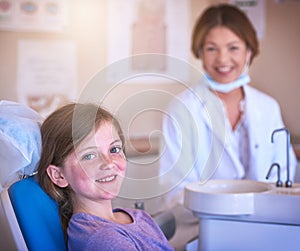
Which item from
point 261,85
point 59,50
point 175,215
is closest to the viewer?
point 175,215

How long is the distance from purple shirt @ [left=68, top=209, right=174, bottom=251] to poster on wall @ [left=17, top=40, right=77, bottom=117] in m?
→ 1.17

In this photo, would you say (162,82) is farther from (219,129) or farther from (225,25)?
(219,129)

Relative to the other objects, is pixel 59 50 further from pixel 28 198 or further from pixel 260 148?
→ pixel 28 198

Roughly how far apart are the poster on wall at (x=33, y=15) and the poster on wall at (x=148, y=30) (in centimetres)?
23

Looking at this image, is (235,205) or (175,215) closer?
(235,205)

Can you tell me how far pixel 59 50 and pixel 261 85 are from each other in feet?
3.25

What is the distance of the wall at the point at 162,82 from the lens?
2.18 metres

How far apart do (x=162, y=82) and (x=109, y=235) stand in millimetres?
1464

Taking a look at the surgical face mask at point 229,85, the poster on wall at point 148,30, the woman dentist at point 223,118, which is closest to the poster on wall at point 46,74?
the poster on wall at point 148,30

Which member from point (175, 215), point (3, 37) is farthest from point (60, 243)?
point (3, 37)

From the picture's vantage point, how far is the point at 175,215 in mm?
1667

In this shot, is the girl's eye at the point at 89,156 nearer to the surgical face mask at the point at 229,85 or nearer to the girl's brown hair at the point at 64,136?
the girl's brown hair at the point at 64,136

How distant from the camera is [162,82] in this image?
2.41 m

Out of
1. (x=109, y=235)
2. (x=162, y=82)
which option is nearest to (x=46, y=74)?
(x=162, y=82)
